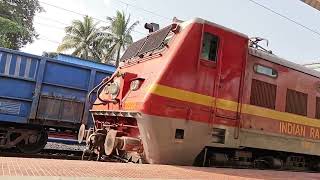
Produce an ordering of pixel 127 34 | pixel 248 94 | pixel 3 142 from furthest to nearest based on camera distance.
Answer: pixel 127 34
pixel 3 142
pixel 248 94

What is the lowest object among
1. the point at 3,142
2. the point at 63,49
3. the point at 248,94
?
the point at 3,142

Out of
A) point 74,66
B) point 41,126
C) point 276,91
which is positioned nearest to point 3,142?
point 41,126

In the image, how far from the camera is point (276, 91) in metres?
7.49

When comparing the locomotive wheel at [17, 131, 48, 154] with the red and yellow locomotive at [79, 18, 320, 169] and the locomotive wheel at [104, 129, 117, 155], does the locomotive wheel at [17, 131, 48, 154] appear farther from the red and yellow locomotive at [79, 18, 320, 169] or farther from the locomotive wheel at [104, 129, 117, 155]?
the locomotive wheel at [104, 129, 117, 155]

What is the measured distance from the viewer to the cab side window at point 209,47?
20.8ft

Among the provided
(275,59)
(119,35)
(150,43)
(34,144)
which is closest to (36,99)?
(34,144)

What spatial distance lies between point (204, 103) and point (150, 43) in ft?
5.68

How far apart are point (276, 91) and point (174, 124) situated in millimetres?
2700

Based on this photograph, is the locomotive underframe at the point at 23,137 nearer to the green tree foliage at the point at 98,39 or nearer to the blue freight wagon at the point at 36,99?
the blue freight wagon at the point at 36,99

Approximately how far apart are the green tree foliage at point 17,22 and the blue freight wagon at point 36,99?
2379 cm

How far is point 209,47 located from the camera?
6406 millimetres

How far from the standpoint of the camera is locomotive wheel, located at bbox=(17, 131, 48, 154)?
31.8 feet

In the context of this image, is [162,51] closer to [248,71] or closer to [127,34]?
[248,71]

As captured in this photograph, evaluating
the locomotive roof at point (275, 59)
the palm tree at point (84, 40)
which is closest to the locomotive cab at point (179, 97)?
the locomotive roof at point (275, 59)
